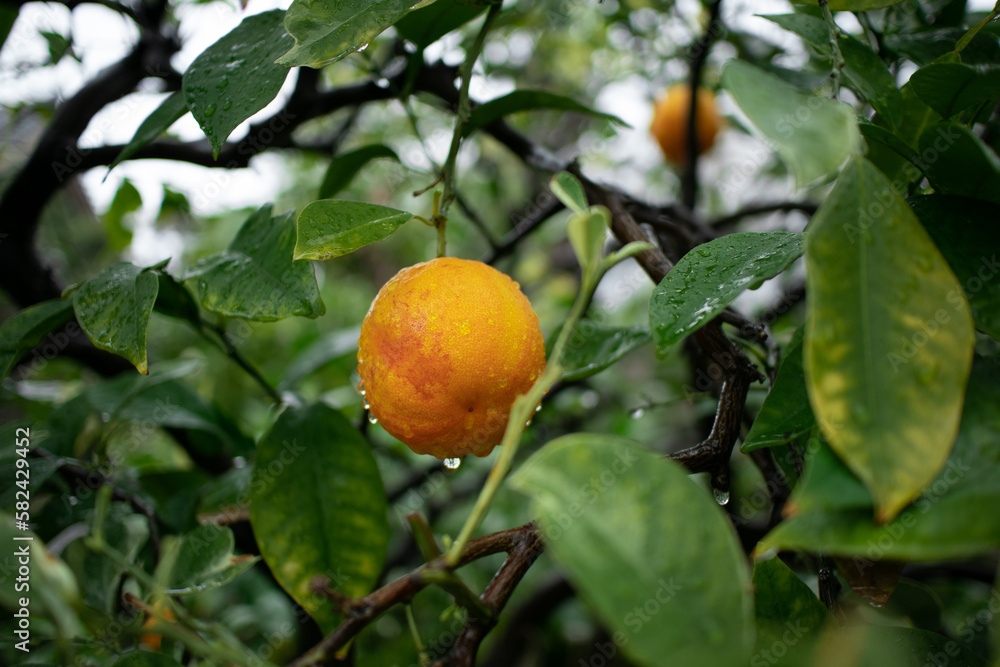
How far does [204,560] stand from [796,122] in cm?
57

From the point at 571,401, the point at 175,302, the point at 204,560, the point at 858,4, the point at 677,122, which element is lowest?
the point at 571,401

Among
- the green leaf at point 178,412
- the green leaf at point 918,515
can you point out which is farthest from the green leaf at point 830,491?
the green leaf at point 178,412

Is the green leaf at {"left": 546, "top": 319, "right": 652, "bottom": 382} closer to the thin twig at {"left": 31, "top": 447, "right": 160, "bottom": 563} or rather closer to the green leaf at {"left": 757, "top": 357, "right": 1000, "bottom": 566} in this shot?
the green leaf at {"left": 757, "top": 357, "right": 1000, "bottom": 566}

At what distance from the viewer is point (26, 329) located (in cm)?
62

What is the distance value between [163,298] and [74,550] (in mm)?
366

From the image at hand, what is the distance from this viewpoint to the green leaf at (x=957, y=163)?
41 cm

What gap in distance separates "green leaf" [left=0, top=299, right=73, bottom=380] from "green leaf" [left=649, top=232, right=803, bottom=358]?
0.57 m

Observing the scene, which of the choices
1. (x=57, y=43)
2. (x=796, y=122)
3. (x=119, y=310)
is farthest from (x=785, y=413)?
(x=57, y=43)

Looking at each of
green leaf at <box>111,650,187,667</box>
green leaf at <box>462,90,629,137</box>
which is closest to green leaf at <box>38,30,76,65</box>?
green leaf at <box>462,90,629,137</box>

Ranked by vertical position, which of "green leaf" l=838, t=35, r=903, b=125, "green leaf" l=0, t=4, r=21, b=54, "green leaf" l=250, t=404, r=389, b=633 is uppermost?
"green leaf" l=0, t=4, r=21, b=54

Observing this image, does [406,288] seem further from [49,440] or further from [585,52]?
[585,52]

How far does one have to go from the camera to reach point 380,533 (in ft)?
2.03

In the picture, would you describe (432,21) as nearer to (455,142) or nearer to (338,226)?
(455,142)

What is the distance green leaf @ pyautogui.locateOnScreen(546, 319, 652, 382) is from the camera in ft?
2.03
